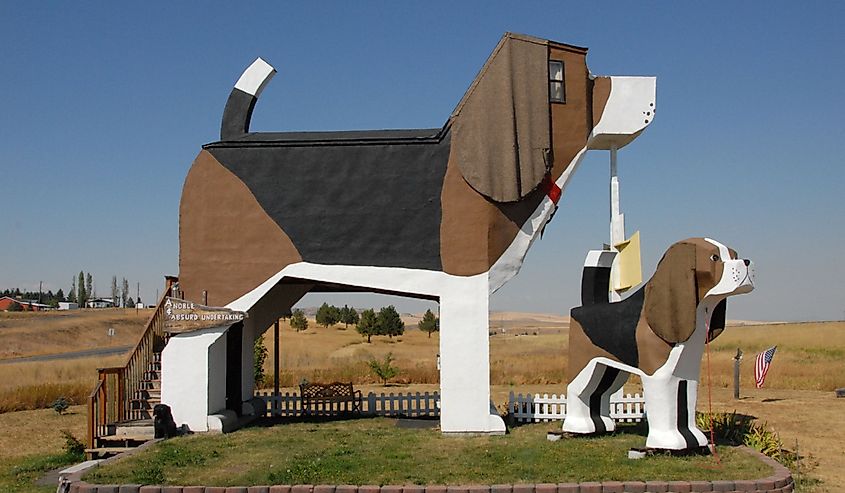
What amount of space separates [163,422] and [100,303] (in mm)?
141969

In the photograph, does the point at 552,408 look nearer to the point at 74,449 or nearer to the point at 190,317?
the point at 190,317

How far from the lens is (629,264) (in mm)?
12727

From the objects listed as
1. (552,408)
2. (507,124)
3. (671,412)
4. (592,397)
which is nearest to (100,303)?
(552,408)

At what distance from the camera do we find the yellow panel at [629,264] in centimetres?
1253

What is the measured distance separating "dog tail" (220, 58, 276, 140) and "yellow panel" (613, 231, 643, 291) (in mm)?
7748

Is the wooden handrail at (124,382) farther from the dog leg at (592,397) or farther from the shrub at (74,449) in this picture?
the dog leg at (592,397)

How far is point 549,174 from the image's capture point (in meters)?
13.5

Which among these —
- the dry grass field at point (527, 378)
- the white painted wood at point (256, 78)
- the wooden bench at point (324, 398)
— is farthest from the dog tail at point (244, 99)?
the dry grass field at point (527, 378)

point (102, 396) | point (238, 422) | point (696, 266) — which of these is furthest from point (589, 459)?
point (102, 396)

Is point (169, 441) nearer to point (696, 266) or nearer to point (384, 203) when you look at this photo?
point (384, 203)

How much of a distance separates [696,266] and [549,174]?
403 centimetres

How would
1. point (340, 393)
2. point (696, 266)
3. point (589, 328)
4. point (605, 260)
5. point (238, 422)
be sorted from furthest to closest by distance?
point (340, 393) < point (238, 422) < point (605, 260) < point (589, 328) < point (696, 266)

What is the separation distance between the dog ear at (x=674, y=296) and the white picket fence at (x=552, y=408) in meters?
5.09

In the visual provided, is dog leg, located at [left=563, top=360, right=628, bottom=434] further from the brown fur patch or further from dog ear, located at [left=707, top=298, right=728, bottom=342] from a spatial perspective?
the brown fur patch
